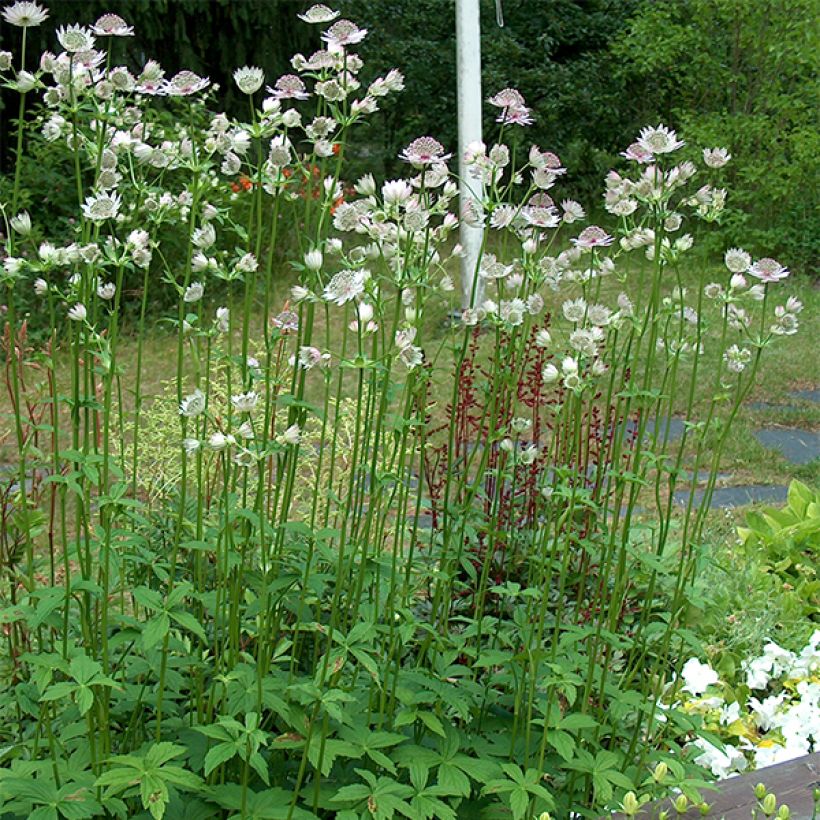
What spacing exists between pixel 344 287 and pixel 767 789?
1462mm

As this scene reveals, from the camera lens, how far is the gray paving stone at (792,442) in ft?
19.6

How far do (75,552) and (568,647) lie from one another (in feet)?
3.44

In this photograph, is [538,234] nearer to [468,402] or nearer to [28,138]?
[468,402]

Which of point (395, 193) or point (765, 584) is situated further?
point (765, 584)

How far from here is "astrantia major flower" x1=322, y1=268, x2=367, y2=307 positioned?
1914mm

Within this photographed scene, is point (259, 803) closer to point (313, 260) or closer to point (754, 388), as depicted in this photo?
point (313, 260)

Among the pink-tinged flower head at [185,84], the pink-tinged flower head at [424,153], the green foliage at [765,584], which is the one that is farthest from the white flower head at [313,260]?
the green foliage at [765,584]

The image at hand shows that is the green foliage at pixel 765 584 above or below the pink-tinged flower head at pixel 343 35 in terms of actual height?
below

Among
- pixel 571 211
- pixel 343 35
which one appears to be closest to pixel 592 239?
pixel 571 211

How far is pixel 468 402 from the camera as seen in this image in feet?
11.4

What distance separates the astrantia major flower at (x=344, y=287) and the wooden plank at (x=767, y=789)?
121cm

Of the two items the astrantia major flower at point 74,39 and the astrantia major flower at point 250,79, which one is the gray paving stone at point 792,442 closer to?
the astrantia major flower at point 250,79

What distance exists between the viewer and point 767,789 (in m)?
2.51

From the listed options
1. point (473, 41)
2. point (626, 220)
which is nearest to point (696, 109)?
point (473, 41)
